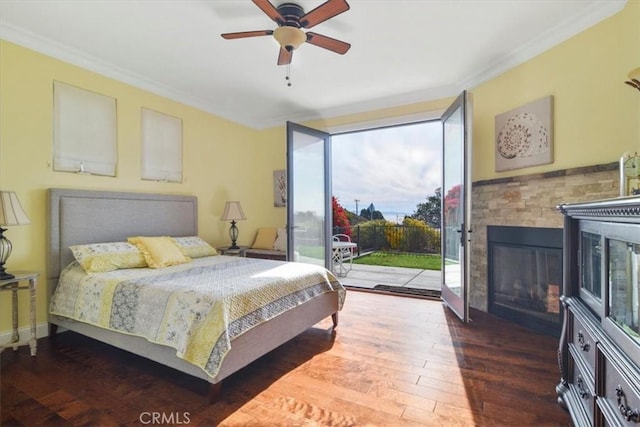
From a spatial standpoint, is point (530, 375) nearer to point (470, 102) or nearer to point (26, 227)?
point (470, 102)

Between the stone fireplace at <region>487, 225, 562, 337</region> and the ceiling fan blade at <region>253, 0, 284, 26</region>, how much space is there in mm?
2826

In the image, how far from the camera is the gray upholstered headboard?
280 cm

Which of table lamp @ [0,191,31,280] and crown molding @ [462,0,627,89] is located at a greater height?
crown molding @ [462,0,627,89]

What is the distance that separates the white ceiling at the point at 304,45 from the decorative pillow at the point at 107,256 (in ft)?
5.85

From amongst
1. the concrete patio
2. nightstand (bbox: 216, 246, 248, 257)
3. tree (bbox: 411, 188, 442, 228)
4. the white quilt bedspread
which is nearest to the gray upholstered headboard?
the white quilt bedspread

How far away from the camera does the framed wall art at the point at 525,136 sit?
2.82 meters

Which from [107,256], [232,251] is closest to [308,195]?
[232,251]

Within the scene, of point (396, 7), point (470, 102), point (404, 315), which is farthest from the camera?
point (404, 315)

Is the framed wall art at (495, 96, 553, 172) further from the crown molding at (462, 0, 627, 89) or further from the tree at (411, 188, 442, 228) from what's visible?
the tree at (411, 188, 442, 228)

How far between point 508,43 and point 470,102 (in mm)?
575

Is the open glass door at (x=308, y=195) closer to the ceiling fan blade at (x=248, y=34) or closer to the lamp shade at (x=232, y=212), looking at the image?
the lamp shade at (x=232, y=212)

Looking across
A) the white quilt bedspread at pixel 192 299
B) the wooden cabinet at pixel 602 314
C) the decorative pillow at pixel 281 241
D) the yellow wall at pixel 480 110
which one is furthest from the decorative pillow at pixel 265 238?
the wooden cabinet at pixel 602 314

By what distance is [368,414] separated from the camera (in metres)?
1.74

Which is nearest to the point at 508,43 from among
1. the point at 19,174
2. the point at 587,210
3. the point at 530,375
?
the point at 587,210
